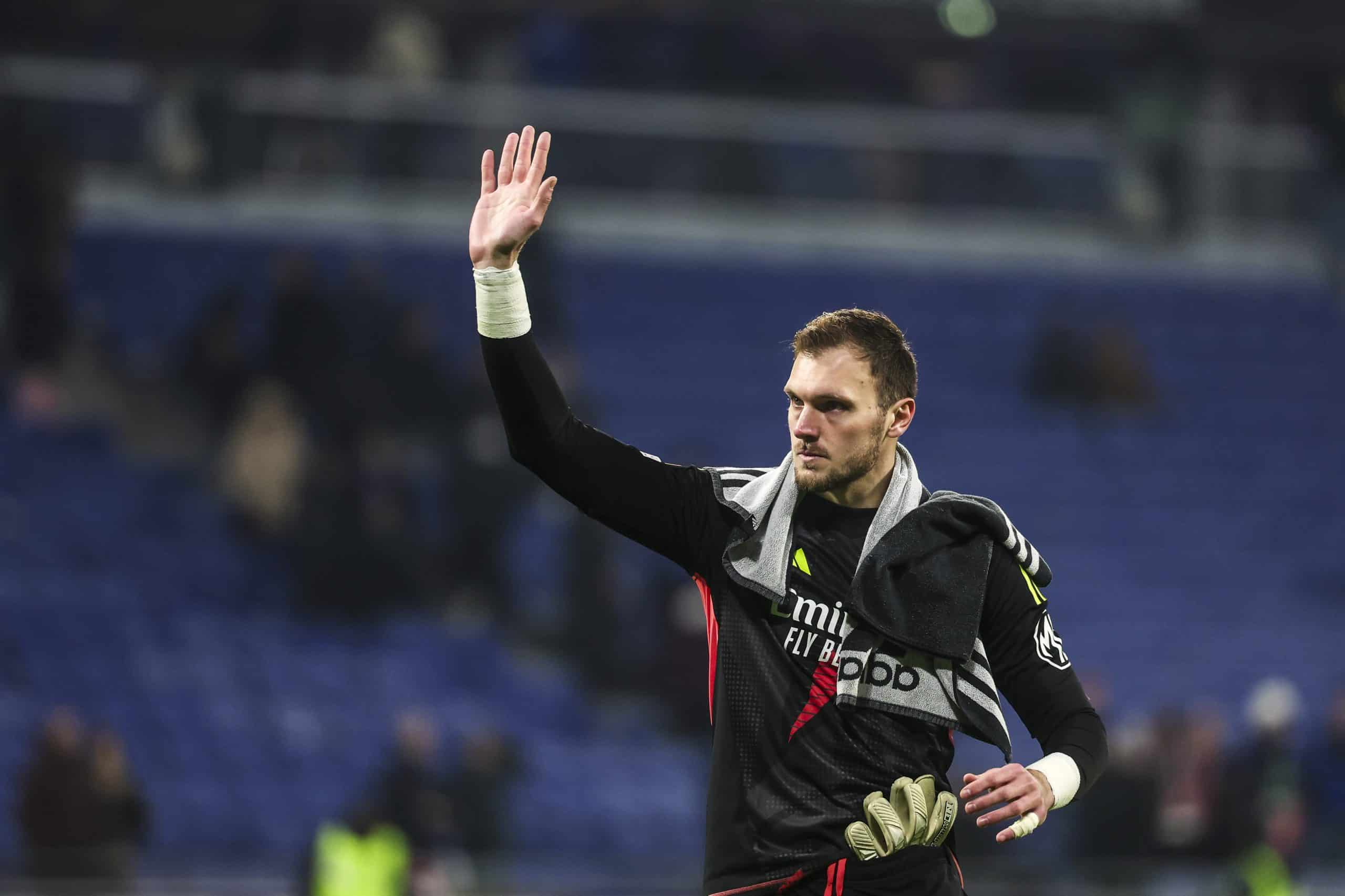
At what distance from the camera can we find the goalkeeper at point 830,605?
3188mm

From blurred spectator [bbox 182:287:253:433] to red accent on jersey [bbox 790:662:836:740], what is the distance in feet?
32.8

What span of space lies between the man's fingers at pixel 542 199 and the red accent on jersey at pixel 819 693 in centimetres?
90

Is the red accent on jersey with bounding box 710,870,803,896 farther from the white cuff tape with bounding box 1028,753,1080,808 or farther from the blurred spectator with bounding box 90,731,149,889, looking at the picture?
the blurred spectator with bounding box 90,731,149,889

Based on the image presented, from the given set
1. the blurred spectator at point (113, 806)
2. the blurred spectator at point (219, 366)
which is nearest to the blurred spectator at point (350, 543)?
the blurred spectator at point (219, 366)

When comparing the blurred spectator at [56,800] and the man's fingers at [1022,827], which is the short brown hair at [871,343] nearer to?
the man's fingers at [1022,827]

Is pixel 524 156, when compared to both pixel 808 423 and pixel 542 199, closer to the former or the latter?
pixel 542 199

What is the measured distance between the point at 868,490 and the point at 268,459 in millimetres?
9795

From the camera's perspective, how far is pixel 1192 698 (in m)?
13.8

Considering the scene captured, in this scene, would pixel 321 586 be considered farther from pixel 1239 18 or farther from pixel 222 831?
pixel 1239 18

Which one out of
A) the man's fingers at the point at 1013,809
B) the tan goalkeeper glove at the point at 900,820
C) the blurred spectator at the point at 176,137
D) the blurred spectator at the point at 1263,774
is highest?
the blurred spectator at the point at 176,137

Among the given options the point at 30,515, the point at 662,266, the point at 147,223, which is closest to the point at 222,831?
the point at 30,515

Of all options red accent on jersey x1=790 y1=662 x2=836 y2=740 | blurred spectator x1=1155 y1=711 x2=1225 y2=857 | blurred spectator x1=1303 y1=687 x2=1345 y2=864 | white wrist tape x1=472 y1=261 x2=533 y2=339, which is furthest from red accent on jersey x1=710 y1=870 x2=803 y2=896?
blurred spectator x1=1303 y1=687 x2=1345 y2=864

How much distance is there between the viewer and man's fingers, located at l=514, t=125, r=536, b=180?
3.29 meters

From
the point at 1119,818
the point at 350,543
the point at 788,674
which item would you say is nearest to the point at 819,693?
the point at 788,674
